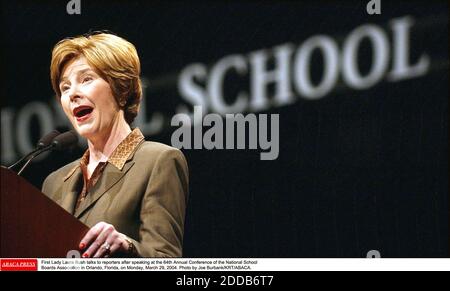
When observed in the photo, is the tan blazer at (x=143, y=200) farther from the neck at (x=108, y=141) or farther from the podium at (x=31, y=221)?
the podium at (x=31, y=221)

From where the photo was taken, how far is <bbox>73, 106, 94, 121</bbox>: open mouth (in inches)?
139

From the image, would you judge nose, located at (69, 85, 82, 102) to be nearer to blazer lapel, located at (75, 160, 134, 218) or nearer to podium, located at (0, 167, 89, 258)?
blazer lapel, located at (75, 160, 134, 218)

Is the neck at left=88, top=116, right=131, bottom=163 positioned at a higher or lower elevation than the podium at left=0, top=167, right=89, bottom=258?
higher

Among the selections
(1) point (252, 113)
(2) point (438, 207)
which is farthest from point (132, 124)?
(2) point (438, 207)

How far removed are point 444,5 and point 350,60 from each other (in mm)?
476

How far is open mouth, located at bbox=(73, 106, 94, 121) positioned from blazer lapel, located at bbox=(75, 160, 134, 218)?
0.85ft

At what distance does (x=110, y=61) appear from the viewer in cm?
352

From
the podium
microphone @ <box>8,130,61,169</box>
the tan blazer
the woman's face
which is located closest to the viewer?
the podium

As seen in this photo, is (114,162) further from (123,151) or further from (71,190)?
(71,190)

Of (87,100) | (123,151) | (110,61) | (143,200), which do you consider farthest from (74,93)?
(143,200)

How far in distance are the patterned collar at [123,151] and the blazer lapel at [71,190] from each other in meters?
0.02

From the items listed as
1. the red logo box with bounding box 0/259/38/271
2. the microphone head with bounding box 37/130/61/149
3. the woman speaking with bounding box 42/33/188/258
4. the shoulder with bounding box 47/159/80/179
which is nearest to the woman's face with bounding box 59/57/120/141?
the woman speaking with bounding box 42/33/188/258

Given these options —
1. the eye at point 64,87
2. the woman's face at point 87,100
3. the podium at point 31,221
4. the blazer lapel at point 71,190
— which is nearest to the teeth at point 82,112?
the woman's face at point 87,100
